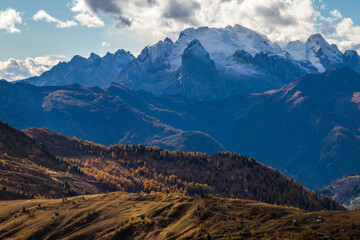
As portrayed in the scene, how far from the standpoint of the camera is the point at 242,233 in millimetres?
158250

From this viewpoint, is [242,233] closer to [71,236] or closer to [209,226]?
[209,226]

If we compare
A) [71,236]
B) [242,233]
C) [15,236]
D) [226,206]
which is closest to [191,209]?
[226,206]

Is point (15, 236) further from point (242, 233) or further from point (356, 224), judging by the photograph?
point (356, 224)

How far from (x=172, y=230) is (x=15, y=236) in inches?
3089

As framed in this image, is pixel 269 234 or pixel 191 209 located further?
pixel 191 209

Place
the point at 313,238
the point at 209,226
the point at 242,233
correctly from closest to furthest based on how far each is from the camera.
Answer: the point at 313,238 → the point at 242,233 → the point at 209,226

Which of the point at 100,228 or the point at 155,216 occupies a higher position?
the point at 155,216

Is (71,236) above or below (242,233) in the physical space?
below

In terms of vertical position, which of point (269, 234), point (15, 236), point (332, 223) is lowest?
point (15, 236)

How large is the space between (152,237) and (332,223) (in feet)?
247

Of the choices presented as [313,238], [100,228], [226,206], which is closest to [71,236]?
[100,228]

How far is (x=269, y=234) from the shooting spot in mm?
152625

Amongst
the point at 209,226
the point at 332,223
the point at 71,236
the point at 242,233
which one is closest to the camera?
the point at 332,223

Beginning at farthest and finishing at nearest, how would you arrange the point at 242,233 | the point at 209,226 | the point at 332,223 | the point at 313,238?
1. the point at 209,226
2. the point at 242,233
3. the point at 332,223
4. the point at 313,238
